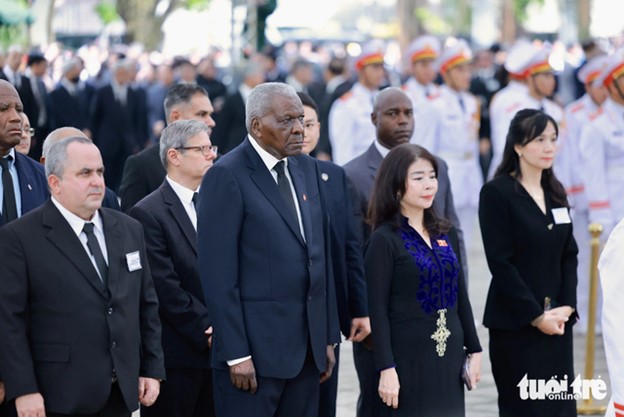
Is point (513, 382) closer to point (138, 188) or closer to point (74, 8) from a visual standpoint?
point (138, 188)

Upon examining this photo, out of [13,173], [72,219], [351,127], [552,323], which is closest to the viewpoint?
[72,219]

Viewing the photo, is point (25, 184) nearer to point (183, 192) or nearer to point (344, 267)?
point (183, 192)

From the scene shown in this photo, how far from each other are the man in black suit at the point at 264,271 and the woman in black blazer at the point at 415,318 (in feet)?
1.46

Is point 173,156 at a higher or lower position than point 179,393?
higher


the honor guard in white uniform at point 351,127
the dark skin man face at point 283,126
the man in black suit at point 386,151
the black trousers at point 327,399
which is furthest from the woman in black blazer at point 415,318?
the honor guard in white uniform at point 351,127

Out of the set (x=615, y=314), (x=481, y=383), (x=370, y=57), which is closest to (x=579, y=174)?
(x=481, y=383)

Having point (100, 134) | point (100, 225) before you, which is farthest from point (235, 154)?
point (100, 134)

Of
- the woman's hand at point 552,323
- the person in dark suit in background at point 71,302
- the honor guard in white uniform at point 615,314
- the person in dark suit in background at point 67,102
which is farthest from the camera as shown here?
the person in dark suit in background at point 67,102

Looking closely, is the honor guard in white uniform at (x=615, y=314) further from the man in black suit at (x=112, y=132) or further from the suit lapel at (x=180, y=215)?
the man in black suit at (x=112, y=132)

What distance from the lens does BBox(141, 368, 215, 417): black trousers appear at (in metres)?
6.75

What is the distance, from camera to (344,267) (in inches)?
260

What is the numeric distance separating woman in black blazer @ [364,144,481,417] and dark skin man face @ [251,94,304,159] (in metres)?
0.78

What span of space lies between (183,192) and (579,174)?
522 cm

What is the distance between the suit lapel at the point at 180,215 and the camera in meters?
6.82
